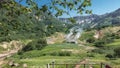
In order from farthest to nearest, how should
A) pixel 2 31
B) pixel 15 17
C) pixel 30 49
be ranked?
pixel 30 49 → pixel 2 31 → pixel 15 17

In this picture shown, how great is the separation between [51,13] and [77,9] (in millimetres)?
1353

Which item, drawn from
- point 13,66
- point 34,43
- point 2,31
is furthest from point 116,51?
point 2,31

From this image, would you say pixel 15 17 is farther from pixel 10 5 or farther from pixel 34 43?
pixel 34 43

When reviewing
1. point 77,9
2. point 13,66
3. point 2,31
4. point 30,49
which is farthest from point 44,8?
point 30,49

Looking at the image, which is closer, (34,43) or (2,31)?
(2,31)

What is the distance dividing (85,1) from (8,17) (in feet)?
16.4

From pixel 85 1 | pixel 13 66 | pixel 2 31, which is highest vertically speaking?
pixel 85 1

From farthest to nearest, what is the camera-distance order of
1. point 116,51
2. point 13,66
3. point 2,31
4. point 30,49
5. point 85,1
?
point 30,49
point 116,51
point 13,66
point 2,31
point 85,1

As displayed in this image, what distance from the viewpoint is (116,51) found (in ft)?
381

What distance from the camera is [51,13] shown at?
1814cm

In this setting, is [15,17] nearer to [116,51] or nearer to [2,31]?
Result: [2,31]

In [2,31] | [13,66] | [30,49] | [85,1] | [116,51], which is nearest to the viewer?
[85,1]

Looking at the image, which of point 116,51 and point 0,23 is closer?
point 0,23

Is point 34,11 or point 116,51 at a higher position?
point 34,11
